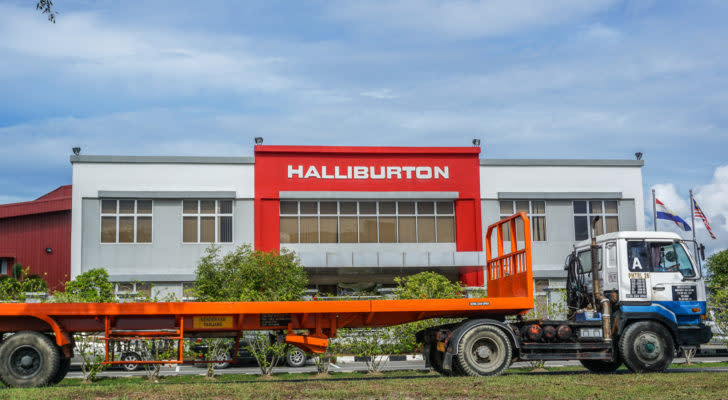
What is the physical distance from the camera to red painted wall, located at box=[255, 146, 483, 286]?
111 ft

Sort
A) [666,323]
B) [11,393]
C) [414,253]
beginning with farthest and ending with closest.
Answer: [414,253]
[666,323]
[11,393]

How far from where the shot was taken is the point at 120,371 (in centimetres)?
2069

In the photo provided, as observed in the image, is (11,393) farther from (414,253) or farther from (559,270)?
(559,270)

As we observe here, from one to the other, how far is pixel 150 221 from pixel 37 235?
1124 cm

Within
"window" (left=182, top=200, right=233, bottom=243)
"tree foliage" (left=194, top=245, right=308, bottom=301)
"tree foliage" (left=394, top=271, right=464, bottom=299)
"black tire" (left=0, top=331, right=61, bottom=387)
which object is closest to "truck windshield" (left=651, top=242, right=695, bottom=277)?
"tree foliage" (left=394, top=271, right=464, bottom=299)

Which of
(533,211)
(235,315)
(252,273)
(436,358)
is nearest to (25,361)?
(235,315)

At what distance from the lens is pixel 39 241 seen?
1619 inches

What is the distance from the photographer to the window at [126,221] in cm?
Result: 3331

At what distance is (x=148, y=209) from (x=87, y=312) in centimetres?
2213

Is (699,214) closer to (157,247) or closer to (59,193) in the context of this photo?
(157,247)

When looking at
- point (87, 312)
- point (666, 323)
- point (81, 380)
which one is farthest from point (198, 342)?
point (666, 323)

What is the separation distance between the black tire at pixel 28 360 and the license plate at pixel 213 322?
86.9 inches

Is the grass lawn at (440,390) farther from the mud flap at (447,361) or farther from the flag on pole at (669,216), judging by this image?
the flag on pole at (669,216)

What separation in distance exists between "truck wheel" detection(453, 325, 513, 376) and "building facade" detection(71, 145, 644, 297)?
1985 cm
